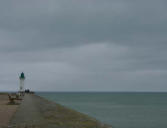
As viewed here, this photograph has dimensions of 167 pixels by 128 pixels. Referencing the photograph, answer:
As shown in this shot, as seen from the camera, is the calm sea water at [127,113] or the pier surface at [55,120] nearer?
the pier surface at [55,120]

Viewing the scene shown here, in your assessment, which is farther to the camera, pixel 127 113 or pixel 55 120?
pixel 127 113

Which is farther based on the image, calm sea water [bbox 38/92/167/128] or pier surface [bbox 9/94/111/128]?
calm sea water [bbox 38/92/167/128]

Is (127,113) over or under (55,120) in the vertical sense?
under

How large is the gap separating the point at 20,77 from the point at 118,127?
1776 cm

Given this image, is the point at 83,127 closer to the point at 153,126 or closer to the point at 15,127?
the point at 15,127

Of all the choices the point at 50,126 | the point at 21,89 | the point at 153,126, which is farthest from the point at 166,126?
the point at 50,126

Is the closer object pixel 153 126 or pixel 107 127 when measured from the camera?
pixel 107 127

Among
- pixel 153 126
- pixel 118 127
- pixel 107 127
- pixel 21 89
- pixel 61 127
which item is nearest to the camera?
pixel 107 127

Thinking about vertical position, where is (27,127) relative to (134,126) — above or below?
above

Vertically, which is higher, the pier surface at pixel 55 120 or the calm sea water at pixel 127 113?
the pier surface at pixel 55 120

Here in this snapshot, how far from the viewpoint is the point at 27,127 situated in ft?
18.4

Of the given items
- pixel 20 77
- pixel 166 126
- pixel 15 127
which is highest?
pixel 20 77

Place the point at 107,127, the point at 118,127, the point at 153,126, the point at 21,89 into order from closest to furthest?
the point at 107,127 → the point at 118,127 → the point at 153,126 → the point at 21,89

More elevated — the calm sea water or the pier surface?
the pier surface
